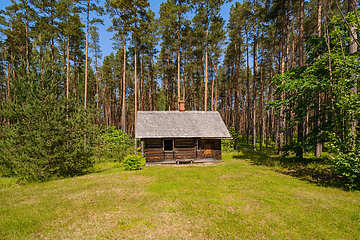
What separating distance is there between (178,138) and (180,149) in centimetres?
132

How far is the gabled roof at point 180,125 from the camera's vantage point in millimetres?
16625

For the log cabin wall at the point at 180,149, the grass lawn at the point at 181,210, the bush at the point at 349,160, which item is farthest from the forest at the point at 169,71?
the log cabin wall at the point at 180,149

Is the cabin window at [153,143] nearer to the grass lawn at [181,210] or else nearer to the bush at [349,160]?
the grass lawn at [181,210]

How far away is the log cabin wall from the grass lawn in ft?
20.7

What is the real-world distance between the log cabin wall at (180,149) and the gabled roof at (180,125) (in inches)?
32.2

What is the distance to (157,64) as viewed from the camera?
37062 millimetres

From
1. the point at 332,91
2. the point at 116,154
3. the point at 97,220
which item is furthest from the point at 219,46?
the point at 97,220

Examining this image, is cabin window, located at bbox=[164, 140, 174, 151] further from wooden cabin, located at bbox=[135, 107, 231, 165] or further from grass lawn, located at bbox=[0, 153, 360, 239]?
grass lawn, located at bbox=[0, 153, 360, 239]

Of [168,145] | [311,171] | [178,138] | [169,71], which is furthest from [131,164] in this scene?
[169,71]

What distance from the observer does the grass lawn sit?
5.24 meters

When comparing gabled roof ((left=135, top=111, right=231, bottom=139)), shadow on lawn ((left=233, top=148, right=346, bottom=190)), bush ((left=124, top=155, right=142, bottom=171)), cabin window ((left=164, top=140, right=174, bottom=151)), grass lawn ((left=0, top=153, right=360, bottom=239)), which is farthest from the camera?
cabin window ((left=164, top=140, right=174, bottom=151))

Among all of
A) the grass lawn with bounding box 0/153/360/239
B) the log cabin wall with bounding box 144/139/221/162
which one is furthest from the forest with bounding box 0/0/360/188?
the log cabin wall with bounding box 144/139/221/162

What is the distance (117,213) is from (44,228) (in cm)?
246

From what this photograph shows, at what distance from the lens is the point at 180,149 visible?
55.7ft
